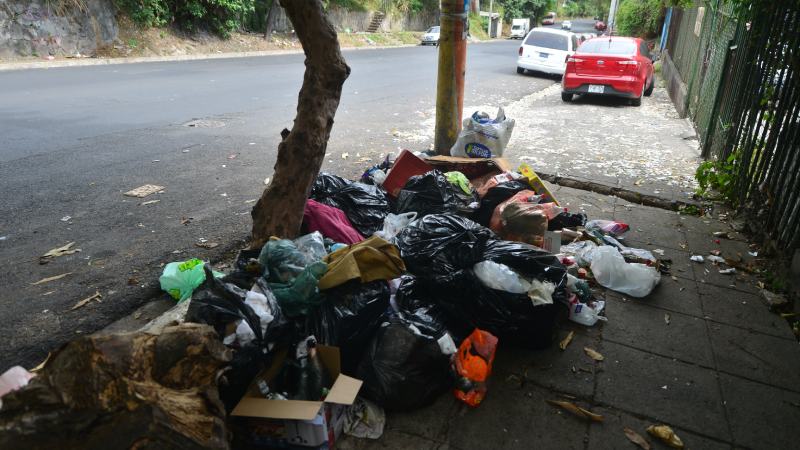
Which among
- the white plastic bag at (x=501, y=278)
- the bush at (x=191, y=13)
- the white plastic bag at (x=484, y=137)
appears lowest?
the white plastic bag at (x=501, y=278)

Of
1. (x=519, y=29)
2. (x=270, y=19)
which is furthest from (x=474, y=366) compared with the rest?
(x=519, y=29)

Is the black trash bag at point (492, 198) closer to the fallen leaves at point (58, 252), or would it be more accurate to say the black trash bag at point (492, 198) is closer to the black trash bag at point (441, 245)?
the black trash bag at point (441, 245)

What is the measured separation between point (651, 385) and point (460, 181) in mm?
2258

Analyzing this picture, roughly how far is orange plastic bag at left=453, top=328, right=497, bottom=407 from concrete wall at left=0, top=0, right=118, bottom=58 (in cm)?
1780

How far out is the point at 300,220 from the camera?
3203 millimetres

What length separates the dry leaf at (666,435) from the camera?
209cm

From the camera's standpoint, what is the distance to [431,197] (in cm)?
392

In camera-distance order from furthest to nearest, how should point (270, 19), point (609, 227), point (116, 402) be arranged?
point (270, 19)
point (609, 227)
point (116, 402)

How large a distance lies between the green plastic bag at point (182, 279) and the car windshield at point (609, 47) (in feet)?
32.1

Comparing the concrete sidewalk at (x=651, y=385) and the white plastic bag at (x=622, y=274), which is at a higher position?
the white plastic bag at (x=622, y=274)

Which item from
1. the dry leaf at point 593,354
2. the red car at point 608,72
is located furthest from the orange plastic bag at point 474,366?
the red car at point 608,72

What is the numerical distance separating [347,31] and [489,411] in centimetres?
3016

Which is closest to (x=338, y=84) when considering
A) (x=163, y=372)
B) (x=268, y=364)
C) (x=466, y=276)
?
(x=466, y=276)

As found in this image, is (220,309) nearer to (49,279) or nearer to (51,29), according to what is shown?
(49,279)
